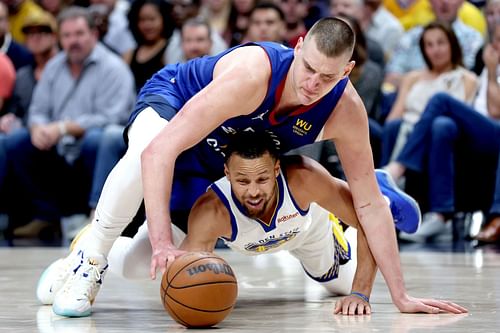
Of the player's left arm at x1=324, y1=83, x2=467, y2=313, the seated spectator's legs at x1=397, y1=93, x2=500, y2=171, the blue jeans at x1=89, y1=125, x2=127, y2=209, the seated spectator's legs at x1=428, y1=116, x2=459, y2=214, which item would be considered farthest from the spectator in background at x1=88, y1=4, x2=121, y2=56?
the player's left arm at x1=324, y1=83, x2=467, y2=313

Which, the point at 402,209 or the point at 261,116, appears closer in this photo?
the point at 261,116

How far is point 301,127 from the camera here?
362cm

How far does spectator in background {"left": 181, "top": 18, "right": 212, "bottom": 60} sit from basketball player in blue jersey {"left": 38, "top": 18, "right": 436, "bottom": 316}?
A: 3.64m

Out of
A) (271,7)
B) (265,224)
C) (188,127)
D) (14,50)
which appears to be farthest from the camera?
(14,50)

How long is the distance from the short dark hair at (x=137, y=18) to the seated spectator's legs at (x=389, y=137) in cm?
225

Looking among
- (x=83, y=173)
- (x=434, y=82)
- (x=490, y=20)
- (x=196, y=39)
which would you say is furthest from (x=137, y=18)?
(x=490, y=20)

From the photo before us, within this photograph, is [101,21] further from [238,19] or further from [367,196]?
[367,196]

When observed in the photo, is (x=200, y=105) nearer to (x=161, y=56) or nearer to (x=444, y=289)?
(x=444, y=289)

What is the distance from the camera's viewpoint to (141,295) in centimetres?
438

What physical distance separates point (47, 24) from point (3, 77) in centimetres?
63

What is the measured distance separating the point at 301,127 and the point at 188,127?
525 mm

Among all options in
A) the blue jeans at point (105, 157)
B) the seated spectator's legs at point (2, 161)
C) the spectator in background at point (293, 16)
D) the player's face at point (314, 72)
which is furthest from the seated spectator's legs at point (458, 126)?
the player's face at point (314, 72)

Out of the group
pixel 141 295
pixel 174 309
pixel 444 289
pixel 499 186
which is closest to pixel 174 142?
pixel 174 309

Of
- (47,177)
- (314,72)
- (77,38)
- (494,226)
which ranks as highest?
(314,72)
